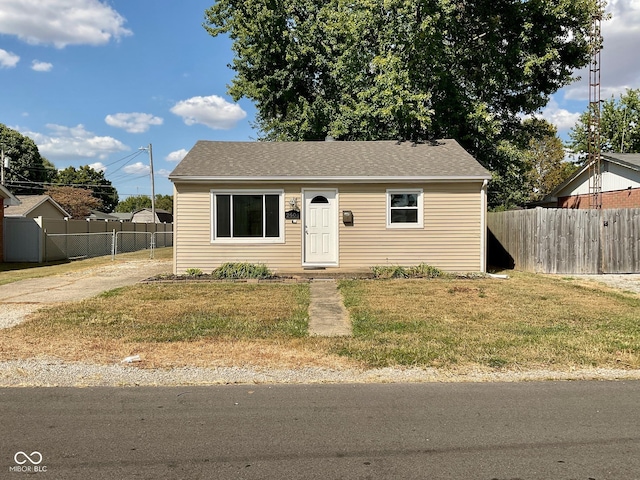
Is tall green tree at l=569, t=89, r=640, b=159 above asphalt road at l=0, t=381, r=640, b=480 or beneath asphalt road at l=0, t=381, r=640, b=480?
above

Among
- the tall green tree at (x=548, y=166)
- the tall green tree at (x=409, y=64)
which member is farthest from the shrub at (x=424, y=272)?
the tall green tree at (x=548, y=166)

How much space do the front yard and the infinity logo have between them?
6.80 feet

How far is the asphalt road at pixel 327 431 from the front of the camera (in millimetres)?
3137

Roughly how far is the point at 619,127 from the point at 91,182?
57.4 metres

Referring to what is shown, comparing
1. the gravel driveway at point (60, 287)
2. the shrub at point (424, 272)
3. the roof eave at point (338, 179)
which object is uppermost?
the roof eave at point (338, 179)

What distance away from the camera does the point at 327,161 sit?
46.7ft

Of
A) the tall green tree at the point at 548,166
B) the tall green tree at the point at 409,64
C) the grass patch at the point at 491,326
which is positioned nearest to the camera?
the grass patch at the point at 491,326

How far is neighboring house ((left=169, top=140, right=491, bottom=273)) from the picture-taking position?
1316 cm

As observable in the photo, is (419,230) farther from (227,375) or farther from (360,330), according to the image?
(227,375)

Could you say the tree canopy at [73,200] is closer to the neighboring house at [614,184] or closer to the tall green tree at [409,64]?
the tall green tree at [409,64]

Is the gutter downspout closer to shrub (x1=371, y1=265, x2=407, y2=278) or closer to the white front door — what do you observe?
shrub (x1=371, y1=265, x2=407, y2=278)

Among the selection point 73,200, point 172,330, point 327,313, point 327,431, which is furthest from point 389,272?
point 73,200

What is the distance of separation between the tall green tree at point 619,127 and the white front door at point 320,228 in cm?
2521

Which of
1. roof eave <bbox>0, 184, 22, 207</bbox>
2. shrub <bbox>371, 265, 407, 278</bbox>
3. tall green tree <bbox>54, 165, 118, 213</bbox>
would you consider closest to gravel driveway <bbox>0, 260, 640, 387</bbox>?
shrub <bbox>371, 265, 407, 278</bbox>
